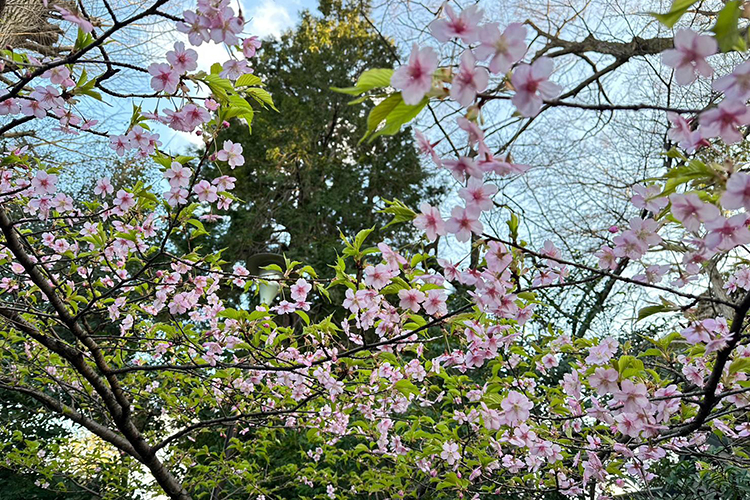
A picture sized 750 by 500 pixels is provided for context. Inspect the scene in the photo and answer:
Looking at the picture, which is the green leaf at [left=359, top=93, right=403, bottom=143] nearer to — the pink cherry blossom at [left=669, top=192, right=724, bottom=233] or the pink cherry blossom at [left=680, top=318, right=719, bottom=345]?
the pink cherry blossom at [left=669, top=192, right=724, bottom=233]

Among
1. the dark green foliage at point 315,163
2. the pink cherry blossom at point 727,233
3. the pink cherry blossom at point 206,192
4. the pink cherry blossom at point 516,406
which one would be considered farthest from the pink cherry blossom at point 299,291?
the dark green foliage at point 315,163

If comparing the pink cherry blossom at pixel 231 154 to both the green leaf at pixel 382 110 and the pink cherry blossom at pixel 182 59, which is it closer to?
the pink cherry blossom at pixel 182 59

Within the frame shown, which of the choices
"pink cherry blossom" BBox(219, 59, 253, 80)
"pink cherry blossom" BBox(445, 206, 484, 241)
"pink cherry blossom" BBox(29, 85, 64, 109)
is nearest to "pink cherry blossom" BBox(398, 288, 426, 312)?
"pink cherry blossom" BBox(445, 206, 484, 241)

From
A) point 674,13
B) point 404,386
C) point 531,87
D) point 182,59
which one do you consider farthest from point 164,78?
point 404,386

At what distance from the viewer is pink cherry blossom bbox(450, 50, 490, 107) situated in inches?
24.2

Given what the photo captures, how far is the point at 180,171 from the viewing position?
158 cm

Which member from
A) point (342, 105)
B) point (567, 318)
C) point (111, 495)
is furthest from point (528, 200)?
point (111, 495)

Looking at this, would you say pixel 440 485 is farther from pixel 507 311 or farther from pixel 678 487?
pixel 678 487

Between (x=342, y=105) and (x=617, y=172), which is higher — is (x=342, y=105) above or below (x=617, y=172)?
above

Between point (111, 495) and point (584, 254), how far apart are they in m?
4.88

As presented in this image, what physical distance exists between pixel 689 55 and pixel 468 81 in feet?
0.98

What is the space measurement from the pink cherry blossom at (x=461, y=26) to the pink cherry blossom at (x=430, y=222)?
39 cm

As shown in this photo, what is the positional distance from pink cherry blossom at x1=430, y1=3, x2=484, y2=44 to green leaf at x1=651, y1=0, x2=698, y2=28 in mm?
200

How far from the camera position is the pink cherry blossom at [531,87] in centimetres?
62
